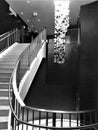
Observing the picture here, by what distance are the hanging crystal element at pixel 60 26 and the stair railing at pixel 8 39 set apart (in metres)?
2.52

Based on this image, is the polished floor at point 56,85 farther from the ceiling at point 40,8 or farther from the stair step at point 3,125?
the stair step at point 3,125

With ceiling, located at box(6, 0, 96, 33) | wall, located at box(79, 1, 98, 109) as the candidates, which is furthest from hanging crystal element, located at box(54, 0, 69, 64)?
wall, located at box(79, 1, 98, 109)

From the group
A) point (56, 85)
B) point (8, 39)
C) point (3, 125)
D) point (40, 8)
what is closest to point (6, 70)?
point (3, 125)

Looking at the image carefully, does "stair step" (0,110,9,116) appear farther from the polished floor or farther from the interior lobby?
the polished floor

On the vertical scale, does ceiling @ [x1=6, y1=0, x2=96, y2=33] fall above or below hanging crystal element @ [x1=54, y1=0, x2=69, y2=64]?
above

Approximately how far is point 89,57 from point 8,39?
4726mm

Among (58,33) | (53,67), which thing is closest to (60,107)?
(53,67)

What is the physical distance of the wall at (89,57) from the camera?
8.65 m

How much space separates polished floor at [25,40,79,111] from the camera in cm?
1073

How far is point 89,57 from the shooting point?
9031 millimetres

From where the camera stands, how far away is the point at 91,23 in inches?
359

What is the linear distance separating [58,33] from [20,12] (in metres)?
2.88

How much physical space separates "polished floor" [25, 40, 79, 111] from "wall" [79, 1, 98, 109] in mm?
1397

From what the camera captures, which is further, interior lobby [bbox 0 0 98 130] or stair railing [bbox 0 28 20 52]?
stair railing [bbox 0 28 20 52]
